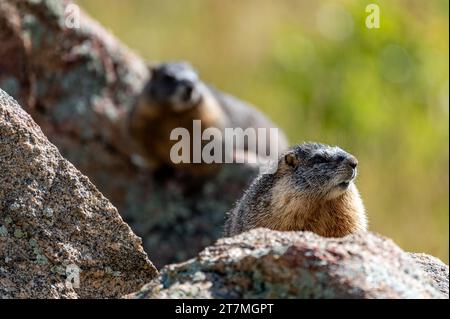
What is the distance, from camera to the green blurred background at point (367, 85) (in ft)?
37.0

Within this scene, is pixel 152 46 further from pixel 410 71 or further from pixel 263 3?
pixel 410 71

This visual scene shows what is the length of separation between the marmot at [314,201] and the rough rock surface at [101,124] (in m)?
3.96

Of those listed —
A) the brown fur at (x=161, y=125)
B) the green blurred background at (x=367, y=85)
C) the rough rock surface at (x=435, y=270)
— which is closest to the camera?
the rough rock surface at (x=435, y=270)

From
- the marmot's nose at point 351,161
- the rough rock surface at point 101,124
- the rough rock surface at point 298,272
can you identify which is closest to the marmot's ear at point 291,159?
the marmot's nose at point 351,161

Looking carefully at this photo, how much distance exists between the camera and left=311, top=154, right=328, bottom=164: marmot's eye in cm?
640

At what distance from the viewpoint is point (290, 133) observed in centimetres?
1338

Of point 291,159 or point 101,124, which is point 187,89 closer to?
point 101,124

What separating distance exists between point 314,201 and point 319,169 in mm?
213

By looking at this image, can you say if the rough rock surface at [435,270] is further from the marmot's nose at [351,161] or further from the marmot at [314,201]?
the marmot at [314,201]

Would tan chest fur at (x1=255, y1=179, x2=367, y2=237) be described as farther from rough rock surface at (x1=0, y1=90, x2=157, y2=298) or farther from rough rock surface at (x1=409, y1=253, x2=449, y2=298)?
rough rock surface at (x1=0, y1=90, x2=157, y2=298)

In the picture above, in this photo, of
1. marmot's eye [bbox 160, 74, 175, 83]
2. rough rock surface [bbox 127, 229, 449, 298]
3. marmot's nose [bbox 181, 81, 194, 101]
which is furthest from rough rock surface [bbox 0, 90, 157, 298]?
marmot's nose [bbox 181, 81, 194, 101]

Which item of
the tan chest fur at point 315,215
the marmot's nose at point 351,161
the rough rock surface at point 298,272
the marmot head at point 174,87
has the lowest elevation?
the rough rock surface at point 298,272
